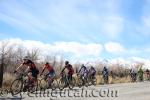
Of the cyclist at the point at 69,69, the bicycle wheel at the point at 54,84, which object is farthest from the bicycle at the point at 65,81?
the bicycle wheel at the point at 54,84

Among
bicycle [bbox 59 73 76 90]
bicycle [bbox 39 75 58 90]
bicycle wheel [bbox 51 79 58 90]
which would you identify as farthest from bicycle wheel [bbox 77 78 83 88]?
bicycle [bbox 39 75 58 90]

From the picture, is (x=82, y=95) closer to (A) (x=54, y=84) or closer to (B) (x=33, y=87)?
(B) (x=33, y=87)

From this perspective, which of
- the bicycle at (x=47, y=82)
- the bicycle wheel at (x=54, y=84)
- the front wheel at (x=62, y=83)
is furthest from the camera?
the front wheel at (x=62, y=83)

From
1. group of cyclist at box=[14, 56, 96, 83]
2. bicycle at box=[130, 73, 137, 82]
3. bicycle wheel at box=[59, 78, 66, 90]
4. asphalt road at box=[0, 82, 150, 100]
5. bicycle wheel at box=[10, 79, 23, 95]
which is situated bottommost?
asphalt road at box=[0, 82, 150, 100]

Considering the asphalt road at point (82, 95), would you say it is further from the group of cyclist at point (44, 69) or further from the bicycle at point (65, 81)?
the bicycle at point (65, 81)

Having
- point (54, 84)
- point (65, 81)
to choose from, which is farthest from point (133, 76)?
point (54, 84)

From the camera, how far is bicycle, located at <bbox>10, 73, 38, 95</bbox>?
61.7 feet

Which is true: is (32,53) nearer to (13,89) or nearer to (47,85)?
(47,85)

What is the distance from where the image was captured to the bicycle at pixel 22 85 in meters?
18.8

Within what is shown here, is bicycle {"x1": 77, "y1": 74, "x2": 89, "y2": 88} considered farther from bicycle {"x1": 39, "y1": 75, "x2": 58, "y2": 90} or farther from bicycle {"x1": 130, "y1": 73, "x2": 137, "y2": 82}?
bicycle {"x1": 130, "y1": 73, "x2": 137, "y2": 82}

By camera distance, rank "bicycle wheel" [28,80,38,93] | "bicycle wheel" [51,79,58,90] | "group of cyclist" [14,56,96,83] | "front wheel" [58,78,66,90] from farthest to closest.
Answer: "front wheel" [58,78,66,90] → "bicycle wheel" [51,79,58,90] → "bicycle wheel" [28,80,38,93] → "group of cyclist" [14,56,96,83]

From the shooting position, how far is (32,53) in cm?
6316

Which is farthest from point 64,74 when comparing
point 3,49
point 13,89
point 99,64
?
point 99,64

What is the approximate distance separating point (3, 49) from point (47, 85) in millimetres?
24942
